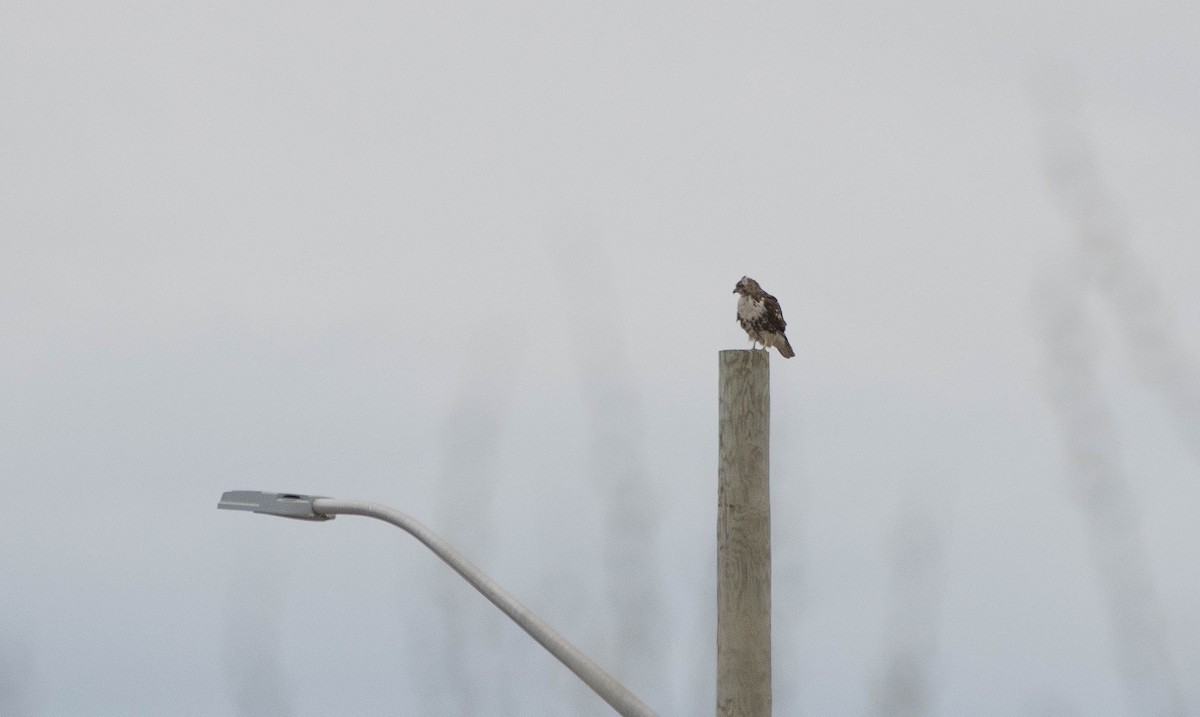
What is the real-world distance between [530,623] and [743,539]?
1.45 metres

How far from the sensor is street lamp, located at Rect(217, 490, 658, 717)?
7.81m

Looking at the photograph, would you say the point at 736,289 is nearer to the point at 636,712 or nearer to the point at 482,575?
the point at 482,575

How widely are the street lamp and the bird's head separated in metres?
2.76

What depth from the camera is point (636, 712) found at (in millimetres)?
7641

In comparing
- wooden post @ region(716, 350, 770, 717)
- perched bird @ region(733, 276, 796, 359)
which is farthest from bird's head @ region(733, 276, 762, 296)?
wooden post @ region(716, 350, 770, 717)

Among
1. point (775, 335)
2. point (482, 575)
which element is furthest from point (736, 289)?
point (482, 575)

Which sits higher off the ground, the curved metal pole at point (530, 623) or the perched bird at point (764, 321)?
the perched bird at point (764, 321)

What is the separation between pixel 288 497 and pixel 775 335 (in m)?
3.98

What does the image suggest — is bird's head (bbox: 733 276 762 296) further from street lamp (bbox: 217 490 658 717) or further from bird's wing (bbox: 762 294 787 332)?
street lamp (bbox: 217 490 658 717)

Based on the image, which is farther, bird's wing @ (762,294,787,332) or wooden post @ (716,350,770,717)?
bird's wing @ (762,294,787,332)

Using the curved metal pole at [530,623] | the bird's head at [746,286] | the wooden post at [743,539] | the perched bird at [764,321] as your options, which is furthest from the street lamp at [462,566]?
the bird's head at [746,286]

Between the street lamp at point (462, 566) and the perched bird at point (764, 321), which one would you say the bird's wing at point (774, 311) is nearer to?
the perched bird at point (764, 321)

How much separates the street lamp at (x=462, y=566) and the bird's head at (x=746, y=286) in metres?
2.76

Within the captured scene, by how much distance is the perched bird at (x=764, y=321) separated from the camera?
919 cm
